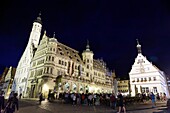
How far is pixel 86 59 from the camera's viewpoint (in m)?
58.4

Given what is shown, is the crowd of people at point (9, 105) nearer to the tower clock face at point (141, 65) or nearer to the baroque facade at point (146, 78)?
the baroque facade at point (146, 78)

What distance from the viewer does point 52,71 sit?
138 feet

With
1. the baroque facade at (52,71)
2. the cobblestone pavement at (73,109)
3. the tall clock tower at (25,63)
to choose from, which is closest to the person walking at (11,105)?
the cobblestone pavement at (73,109)

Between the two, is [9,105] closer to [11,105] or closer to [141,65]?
[11,105]

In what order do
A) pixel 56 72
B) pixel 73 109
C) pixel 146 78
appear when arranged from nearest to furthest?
pixel 73 109 < pixel 56 72 < pixel 146 78

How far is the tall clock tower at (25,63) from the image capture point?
51.3m

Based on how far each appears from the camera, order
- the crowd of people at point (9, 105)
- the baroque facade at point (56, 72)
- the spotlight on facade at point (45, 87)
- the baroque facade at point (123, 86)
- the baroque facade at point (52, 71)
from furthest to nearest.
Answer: the baroque facade at point (123, 86)
the baroque facade at point (52, 71)
the baroque facade at point (56, 72)
the spotlight on facade at point (45, 87)
the crowd of people at point (9, 105)

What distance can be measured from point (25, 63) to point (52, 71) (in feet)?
66.5

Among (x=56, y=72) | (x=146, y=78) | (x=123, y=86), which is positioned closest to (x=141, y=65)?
(x=146, y=78)

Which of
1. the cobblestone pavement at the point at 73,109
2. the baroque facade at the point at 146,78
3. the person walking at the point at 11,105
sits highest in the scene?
the baroque facade at the point at 146,78

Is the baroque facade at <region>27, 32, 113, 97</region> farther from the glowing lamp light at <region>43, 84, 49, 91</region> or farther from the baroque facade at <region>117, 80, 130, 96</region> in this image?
the baroque facade at <region>117, 80, 130, 96</region>

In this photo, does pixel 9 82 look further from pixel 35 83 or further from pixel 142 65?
pixel 142 65

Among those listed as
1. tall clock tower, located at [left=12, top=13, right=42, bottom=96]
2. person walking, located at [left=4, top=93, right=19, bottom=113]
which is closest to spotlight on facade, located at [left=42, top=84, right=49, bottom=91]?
tall clock tower, located at [left=12, top=13, right=42, bottom=96]

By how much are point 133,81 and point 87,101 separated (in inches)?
1321
